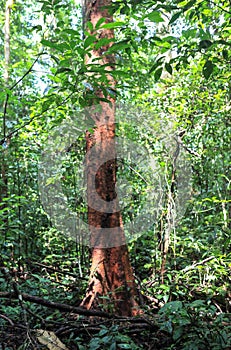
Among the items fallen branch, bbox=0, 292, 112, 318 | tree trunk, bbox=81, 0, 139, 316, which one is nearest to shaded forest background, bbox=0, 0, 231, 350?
tree trunk, bbox=81, 0, 139, 316

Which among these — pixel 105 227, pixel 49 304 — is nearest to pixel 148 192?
pixel 105 227

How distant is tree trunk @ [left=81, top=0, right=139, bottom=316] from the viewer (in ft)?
9.46

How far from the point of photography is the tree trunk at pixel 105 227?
288 cm

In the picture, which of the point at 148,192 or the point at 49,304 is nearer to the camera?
the point at 49,304

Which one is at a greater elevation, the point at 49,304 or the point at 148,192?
the point at 148,192

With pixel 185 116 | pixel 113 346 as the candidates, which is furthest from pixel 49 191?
pixel 113 346

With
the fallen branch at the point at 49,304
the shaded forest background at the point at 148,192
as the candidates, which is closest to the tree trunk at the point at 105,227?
the shaded forest background at the point at 148,192

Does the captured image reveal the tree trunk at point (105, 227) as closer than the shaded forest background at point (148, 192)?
Yes

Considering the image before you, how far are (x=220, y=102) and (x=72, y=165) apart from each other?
6.18 feet

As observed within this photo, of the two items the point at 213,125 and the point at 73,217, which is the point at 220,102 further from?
the point at 73,217

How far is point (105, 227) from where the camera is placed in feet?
9.87

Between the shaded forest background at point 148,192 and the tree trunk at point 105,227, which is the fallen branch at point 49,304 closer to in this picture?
the tree trunk at point 105,227

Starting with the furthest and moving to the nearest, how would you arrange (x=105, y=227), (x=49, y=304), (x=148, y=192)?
(x=148, y=192) → (x=105, y=227) → (x=49, y=304)

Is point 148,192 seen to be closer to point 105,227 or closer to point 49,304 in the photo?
point 105,227
